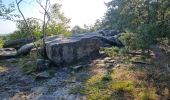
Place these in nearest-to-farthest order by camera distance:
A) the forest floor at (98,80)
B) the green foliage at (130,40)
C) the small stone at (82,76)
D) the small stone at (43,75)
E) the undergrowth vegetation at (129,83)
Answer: the undergrowth vegetation at (129,83) → the forest floor at (98,80) → the small stone at (82,76) → the small stone at (43,75) → the green foliage at (130,40)

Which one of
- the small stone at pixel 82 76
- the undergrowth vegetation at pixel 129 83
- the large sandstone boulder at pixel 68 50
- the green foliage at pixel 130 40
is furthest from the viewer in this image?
the large sandstone boulder at pixel 68 50

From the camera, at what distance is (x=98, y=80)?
1342 centimetres

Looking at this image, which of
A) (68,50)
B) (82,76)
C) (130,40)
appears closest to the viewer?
(82,76)

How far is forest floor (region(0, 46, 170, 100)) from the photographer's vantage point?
39.2 ft

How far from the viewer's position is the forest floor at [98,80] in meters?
11.9

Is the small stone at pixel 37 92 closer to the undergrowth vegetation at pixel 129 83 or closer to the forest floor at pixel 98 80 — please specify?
the forest floor at pixel 98 80

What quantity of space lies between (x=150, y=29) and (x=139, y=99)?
4.03 meters

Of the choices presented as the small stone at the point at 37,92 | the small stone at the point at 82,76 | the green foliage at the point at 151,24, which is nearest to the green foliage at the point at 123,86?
the small stone at the point at 82,76

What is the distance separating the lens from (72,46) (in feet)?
54.4

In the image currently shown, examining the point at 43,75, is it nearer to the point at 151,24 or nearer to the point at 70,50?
the point at 70,50

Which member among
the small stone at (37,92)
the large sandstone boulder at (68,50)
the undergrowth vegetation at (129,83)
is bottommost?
the small stone at (37,92)

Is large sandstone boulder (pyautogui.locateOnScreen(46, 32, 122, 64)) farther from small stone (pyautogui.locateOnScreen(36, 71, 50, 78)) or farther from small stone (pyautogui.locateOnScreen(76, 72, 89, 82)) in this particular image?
small stone (pyautogui.locateOnScreen(76, 72, 89, 82))

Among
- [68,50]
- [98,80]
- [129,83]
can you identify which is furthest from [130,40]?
[129,83]

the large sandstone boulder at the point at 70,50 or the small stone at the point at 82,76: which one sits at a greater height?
the large sandstone boulder at the point at 70,50
